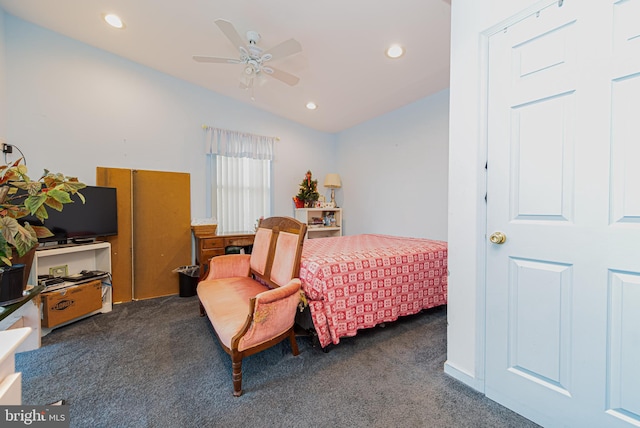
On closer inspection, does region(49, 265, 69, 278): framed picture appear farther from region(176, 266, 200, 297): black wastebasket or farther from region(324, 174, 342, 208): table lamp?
region(324, 174, 342, 208): table lamp

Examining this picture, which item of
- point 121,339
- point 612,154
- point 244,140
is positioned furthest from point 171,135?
point 612,154

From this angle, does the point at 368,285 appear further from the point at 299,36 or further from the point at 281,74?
the point at 299,36

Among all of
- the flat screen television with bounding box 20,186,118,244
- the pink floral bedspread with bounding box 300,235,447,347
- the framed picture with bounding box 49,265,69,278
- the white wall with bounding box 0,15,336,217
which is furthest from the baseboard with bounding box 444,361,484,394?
the framed picture with bounding box 49,265,69,278

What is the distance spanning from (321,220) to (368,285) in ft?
8.79

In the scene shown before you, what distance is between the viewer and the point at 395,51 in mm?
2521

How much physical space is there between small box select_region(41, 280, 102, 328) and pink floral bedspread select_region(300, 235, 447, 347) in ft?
7.52

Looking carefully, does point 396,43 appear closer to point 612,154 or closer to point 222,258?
point 612,154

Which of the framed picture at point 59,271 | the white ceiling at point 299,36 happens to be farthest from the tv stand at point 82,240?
the white ceiling at point 299,36

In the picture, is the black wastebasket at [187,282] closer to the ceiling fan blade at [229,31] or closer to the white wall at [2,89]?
the white wall at [2,89]

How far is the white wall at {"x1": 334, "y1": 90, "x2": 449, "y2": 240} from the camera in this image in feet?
11.0

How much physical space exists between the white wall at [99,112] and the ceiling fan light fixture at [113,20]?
710 mm

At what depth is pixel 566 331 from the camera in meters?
1.24

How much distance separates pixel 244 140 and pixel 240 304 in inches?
114

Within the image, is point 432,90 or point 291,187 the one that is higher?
point 432,90
